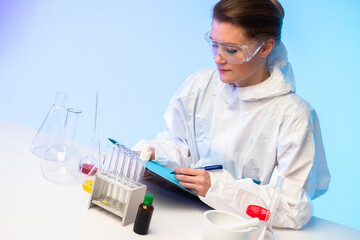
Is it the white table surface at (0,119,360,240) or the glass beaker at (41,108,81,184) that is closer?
the white table surface at (0,119,360,240)

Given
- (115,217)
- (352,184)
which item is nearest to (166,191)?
(115,217)

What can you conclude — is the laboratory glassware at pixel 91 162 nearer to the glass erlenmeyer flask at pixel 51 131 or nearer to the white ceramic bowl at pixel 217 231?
the glass erlenmeyer flask at pixel 51 131

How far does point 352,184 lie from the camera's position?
2.99 m

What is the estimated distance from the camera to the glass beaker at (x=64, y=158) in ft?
4.04

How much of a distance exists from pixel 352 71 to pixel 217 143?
175 cm

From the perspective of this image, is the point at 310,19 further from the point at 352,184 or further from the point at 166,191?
the point at 166,191

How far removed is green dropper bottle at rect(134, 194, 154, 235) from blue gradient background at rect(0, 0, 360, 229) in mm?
2403

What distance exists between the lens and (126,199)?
106cm

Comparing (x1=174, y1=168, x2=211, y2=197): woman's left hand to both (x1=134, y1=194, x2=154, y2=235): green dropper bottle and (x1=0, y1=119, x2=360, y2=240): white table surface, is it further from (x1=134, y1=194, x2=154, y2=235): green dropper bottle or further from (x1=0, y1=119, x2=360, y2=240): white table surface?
(x1=134, y1=194, x2=154, y2=235): green dropper bottle

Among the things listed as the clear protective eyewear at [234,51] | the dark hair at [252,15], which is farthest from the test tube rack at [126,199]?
the dark hair at [252,15]

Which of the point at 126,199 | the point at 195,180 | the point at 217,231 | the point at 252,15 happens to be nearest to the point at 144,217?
the point at 126,199

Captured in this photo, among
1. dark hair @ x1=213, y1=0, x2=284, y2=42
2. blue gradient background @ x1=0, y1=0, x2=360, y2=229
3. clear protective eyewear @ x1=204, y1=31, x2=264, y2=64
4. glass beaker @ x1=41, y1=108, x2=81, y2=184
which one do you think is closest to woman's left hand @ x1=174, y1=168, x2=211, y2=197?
glass beaker @ x1=41, y1=108, x2=81, y2=184

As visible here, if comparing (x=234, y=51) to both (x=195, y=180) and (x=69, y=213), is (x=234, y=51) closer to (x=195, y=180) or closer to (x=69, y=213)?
(x=195, y=180)

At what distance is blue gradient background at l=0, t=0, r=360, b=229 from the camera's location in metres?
2.97
